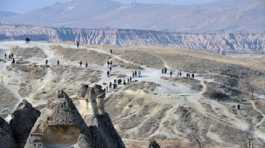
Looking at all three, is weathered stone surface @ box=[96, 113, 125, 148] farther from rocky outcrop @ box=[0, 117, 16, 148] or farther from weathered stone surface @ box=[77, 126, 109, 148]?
weathered stone surface @ box=[77, 126, 109, 148]

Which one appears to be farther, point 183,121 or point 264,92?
point 264,92

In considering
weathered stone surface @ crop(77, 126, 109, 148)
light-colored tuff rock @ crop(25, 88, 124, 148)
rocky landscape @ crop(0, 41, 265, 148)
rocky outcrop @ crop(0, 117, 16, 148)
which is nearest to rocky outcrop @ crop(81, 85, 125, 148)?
rocky outcrop @ crop(0, 117, 16, 148)

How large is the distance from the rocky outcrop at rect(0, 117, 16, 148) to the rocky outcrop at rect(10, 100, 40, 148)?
26 cm

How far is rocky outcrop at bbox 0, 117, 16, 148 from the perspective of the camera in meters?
17.0

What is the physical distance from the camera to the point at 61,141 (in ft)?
44.2

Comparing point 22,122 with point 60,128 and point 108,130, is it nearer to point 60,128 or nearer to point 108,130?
point 108,130

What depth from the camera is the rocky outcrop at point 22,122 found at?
17.9 metres

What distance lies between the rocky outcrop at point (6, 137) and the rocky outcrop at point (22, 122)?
260mm

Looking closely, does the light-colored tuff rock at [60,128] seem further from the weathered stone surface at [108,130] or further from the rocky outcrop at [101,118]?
the weathered stone surface at [108,130]

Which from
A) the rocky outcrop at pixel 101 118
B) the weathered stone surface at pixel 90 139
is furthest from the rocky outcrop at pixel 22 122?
the weathered stone surface at pixel 90 139

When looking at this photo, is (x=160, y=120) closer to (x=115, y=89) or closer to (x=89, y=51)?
(x=115, y=89)

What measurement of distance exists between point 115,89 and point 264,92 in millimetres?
27099

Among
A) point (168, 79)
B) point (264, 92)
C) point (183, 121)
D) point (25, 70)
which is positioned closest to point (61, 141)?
point (183, 121)

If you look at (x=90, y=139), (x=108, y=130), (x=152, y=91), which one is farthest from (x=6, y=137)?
(x=152, y=91)
